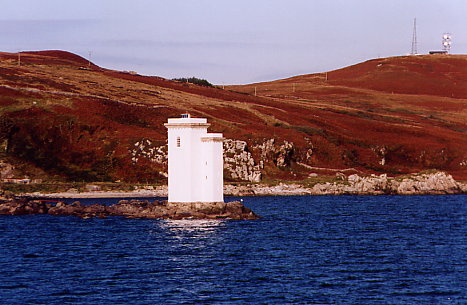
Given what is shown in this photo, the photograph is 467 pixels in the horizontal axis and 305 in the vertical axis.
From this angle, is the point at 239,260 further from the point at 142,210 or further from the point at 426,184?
the point at 426,184

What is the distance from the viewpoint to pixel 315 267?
43312 millimetres

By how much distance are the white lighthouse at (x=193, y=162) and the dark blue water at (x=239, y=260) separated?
114 inches

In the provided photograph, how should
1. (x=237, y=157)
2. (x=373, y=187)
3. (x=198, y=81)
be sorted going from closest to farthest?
(x=373, y=187) < (x=237, y=157) < (x=198, y=81)

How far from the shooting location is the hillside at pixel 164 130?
314 feet

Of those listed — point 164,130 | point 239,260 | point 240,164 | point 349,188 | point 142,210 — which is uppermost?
point 164,130

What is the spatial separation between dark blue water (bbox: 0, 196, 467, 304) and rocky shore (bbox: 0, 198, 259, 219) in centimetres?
95

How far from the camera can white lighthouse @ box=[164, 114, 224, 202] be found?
58500 mm

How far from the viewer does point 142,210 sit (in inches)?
2493

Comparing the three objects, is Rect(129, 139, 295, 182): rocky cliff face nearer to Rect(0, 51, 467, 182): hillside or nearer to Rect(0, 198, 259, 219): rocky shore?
Rect(0, 51, 467, 182): hillside

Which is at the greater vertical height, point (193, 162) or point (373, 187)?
point (193, 162)

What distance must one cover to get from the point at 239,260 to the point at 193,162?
1482cm

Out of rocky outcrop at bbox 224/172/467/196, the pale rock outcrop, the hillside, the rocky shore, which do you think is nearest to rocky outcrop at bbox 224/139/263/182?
the hillside

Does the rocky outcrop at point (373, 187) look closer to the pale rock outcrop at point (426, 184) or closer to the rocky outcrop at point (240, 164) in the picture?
the pale rock outcrop at point (426, 184)

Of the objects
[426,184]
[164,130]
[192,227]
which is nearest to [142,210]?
[192,227]
